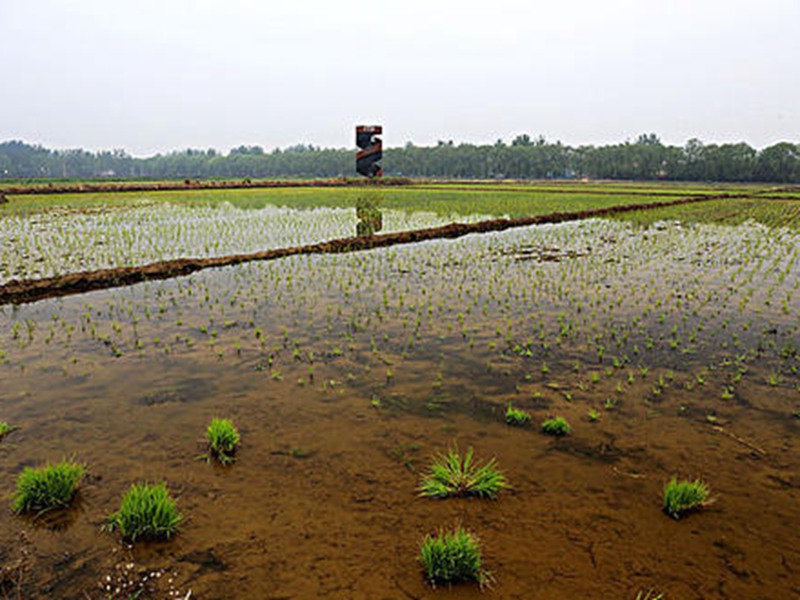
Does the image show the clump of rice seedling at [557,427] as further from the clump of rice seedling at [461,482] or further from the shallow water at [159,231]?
the shallow water at [159,231]

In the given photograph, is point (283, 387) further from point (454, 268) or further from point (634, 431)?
point (454, 268)

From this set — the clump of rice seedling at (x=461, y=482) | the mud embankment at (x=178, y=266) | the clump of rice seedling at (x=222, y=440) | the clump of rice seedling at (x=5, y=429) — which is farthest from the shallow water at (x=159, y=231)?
the clump of rice seedling at (x=461, y=482)

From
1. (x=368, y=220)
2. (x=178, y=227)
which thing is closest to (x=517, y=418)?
(x=178, y=227)

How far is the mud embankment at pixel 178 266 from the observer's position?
9.55m

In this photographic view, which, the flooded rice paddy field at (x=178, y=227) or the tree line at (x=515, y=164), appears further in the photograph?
the tree line at (x=515, y=164)

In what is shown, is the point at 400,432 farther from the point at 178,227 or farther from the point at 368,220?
the point at 368,220

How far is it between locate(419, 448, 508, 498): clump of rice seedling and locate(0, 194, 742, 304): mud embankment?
30.2 ft

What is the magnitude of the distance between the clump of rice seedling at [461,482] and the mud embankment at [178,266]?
9.19 meters

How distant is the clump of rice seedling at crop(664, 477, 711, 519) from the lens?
3.51 metres

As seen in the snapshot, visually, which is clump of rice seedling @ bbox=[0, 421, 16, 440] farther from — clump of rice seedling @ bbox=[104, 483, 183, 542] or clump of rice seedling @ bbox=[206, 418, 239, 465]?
clump of rice seedling @ bbox=[104, 483, 183, 542]

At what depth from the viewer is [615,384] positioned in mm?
5645

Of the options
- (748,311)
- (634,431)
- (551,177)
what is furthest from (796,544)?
(551,177)

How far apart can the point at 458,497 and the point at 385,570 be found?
0.93 meters

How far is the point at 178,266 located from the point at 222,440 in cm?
850
